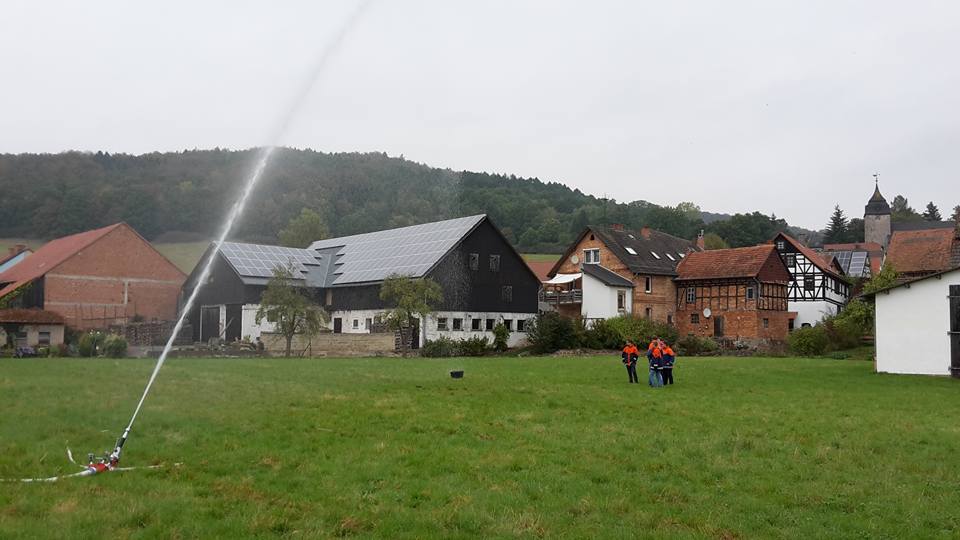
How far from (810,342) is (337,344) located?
3226cm

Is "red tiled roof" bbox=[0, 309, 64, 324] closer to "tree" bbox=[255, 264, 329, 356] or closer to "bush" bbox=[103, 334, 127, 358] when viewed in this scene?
"bush" bbox=[103, 334, 127, 358]

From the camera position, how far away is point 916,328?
3497 centimetres

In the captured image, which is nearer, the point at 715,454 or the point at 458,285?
the point at 715,454

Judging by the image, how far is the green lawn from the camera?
10781mm

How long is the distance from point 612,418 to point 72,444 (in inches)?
462

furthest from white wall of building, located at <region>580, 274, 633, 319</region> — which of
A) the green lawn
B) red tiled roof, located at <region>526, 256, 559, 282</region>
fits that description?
the green lawn

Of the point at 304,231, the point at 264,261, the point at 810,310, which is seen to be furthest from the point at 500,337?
the point at 304,231

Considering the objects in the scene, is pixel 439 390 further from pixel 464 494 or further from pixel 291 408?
pixel 464 494

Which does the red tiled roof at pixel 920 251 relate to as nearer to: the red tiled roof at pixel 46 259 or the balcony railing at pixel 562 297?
the balcony railing at pixel 562 297

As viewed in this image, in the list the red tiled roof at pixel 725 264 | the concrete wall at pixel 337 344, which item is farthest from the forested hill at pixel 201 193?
the red tiled roof at pixel 725 264

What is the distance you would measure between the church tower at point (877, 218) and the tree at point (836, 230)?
24.7 feet

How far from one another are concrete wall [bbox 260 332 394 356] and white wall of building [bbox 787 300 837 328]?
40.3 m

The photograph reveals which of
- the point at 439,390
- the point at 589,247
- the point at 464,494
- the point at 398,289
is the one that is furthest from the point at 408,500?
the point at 589,247

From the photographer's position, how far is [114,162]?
3169 inches
